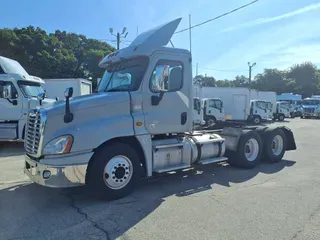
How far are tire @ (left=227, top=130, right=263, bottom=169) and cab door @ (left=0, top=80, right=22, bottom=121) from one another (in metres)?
8.37

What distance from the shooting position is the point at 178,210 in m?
4.86

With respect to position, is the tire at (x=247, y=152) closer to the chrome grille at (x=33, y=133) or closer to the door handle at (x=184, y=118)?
the door handle at (x=184, y=118)

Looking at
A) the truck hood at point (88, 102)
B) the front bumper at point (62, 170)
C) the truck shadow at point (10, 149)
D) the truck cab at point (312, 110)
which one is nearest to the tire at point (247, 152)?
the truck hood at point (88, 102)

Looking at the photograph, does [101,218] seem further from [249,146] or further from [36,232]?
[249,146]

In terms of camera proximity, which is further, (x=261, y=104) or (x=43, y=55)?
(x=43, y=55)

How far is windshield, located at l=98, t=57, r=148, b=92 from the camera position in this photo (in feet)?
19.0

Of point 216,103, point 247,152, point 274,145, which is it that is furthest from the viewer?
point 216,103

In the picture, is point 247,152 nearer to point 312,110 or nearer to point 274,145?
point 274,145

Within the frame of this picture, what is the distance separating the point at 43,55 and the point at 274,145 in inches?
1261

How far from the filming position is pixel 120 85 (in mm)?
5996

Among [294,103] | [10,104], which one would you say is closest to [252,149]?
[10,104]

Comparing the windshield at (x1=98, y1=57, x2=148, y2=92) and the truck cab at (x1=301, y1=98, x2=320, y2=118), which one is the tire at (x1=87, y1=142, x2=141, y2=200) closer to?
the windshield at (x1=98, y1=57, x2=148, y2=92)

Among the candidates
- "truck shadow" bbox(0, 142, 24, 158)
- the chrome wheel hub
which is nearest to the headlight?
the chrome wheel hub

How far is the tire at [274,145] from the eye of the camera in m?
8.80
